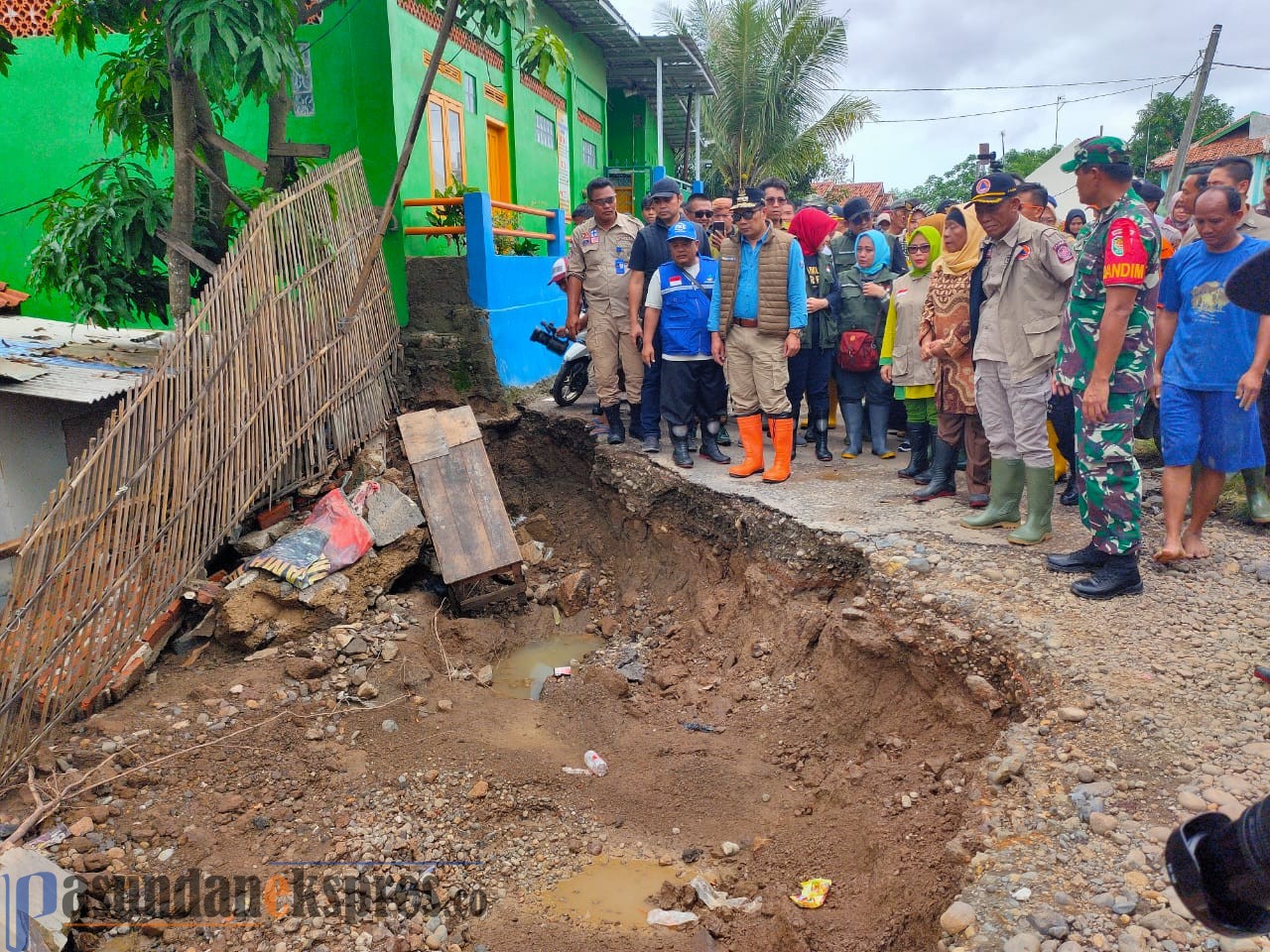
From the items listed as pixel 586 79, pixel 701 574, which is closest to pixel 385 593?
pixel 701 574

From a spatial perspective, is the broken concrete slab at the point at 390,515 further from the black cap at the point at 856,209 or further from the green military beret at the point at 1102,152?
the green military beret at the point at 1102,152

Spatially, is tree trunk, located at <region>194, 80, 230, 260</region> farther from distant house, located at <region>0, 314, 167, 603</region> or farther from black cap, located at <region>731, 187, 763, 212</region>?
black cap, located at <region>731, 187, 763, 212</region>

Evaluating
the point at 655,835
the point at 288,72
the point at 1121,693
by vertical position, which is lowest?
the point at 655,835

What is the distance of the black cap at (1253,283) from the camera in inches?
53.9

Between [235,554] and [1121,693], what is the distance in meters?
4.40

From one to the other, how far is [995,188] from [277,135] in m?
4.67

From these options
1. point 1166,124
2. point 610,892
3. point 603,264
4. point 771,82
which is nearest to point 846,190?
point 1166,124

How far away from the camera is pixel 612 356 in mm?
6469

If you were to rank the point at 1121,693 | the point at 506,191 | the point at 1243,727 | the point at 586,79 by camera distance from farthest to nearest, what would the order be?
the point at 586,79 → the point at 506,191 → the point at 1121,693 → the point at 1243,727

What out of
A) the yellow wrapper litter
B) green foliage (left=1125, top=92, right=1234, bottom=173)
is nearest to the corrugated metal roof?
the yellow wrapper litter

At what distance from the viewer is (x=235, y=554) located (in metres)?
4.88

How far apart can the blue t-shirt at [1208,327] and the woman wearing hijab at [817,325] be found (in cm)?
219

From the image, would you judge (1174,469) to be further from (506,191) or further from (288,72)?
(506,191)

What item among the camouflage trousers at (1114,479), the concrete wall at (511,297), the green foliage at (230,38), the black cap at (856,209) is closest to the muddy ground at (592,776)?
the camouflage trousers at (1114,479)
